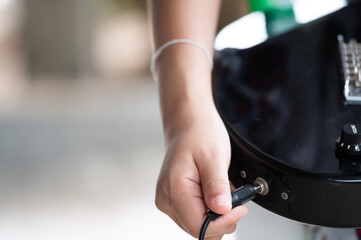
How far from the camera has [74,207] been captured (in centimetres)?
A: 149

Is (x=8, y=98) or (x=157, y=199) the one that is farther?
(x=8, y=98)

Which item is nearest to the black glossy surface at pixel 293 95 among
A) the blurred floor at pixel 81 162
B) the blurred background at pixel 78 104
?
the blurred floor at pixel 81 162

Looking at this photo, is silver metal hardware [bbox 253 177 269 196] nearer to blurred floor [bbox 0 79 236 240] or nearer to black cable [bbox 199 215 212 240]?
black cable [bbox 199 215 212 240]

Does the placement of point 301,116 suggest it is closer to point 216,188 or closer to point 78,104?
point 216,188

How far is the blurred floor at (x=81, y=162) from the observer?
4.75 feet

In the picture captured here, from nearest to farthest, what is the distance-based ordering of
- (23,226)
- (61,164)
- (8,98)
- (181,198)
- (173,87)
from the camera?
1. (181,198)
2. (173,87)
3. (23,226)
4. (61,164)
5. (8,98)

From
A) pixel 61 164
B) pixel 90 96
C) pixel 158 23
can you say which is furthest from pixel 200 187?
pixel 90 96

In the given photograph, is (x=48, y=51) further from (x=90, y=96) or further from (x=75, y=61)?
(x=90, y=96)

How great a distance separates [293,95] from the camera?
2.11 ft

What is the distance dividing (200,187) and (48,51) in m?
1.43

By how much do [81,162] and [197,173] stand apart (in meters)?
1.18

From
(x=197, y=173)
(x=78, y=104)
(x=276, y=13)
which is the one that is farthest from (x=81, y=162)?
(x=197, y=173)

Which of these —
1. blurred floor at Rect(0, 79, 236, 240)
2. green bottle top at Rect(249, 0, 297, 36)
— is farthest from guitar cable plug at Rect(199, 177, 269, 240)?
blurred floor at Rect(0, 79, 236, 240)

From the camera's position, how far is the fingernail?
0.46 meters
